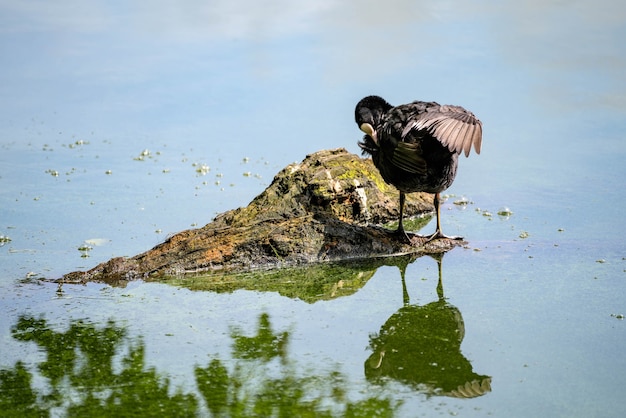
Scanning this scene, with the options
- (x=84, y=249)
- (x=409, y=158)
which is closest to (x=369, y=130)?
(x=409, y=158)

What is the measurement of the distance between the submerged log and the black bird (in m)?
0.40

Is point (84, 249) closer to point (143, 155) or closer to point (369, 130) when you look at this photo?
point (369, 130)

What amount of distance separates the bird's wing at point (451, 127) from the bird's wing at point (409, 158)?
0.53 feet

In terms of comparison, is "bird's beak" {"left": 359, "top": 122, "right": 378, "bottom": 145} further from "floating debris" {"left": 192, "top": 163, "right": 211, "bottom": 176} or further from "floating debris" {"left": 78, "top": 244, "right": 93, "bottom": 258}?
"floating debris" {"left": 192, "top": 163, "right": 211, "bottom": 176}

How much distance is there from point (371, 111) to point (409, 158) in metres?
0.56

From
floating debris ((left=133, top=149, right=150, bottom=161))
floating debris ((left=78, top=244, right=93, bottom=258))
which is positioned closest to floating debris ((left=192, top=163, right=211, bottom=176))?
floating debris ((left=133, top=149, right=150, bottom=161))

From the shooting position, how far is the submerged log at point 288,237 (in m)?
5.93

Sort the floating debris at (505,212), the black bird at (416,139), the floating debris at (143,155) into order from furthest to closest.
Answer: the floating debris at (143,155)
the floating debris at (505,212)
the black bird at (416,139)

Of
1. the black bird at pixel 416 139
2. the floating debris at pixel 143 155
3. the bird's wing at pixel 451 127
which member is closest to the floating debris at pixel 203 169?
the floating debris at pixel 143 155

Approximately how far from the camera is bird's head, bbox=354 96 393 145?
20.3ft

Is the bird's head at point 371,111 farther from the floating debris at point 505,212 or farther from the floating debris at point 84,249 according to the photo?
the floating debris at point 84,249

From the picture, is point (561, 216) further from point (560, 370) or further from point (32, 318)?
point (32, 318)

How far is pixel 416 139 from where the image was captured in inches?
230

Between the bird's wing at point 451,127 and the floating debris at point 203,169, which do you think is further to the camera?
the floating debris at point 203,169
